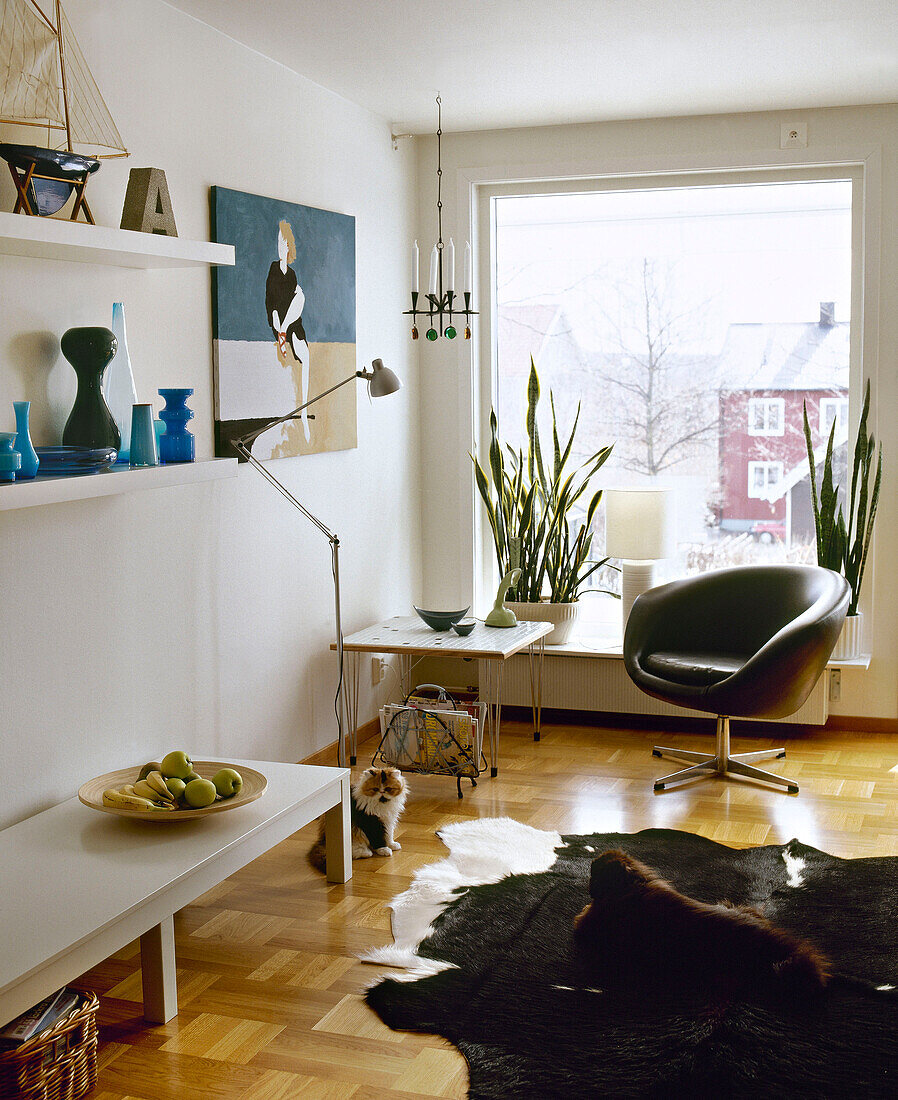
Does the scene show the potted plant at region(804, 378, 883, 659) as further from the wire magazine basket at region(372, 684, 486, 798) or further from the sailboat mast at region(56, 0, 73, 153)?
the sailboat mast at region(56, 0, 73, 153)

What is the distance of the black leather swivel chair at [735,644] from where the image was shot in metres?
4.08

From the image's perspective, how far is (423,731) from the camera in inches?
171

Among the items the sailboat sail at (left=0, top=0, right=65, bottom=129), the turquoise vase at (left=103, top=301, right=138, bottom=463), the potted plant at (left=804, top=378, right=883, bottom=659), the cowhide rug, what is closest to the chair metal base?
the cowhide rug

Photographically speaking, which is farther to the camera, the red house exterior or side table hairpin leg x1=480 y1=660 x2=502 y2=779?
the red house exterior

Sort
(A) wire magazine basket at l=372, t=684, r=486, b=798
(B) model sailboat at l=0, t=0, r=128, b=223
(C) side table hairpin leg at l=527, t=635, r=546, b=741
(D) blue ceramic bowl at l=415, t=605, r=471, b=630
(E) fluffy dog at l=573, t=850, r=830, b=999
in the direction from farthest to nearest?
(C) side table hairpin leg at l=527, t=635, r=546, b=741 < (D) blue ceramic bowl at l=415, t=605, r=471, b=630 < (A) wire magazine basket at l=372, t=684, r=486, b=798 < (E) fluffy dog at l=573, t=850, r=830, b=999 < (B) model sailboat at l=0, t=0, r=128, b=223

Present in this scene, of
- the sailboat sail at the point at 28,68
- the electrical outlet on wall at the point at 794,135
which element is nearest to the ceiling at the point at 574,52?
the electrical outlet on wall at the point at 794,135

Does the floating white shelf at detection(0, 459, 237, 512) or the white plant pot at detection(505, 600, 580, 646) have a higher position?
the floating white shelf at detection(0, 459, 237, 512)

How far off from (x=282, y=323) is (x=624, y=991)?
101 inches

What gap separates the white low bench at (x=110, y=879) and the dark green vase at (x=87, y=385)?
0.97m

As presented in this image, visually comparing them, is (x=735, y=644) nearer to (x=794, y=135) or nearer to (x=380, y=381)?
(x=380, y=381)

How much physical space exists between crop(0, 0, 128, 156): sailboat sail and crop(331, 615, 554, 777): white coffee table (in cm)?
210

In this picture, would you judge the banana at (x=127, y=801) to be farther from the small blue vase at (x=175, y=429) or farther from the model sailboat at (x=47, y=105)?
the model sailboat at (x=47, y=105)

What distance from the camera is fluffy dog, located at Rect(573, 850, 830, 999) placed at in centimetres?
279

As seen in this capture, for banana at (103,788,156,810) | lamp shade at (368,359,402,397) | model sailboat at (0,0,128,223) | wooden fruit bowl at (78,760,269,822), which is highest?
model sailboat at (0,0,128,223)
